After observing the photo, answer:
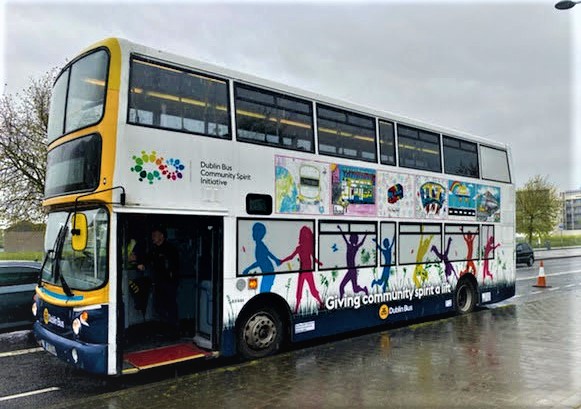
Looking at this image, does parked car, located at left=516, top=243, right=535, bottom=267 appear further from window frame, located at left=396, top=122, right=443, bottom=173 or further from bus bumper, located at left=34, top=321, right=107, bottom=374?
bus bumper, located at left=34, top=321, right=107, bottom=374

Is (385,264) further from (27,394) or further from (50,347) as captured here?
(27,394)

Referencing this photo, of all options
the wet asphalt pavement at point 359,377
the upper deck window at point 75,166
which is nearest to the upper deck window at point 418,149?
the wet asphalt pavement at point 359,377

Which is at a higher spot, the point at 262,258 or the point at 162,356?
the point at 262,258

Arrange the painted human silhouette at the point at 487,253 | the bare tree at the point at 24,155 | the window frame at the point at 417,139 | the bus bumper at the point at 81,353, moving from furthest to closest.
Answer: the bare tree at the point at 24,155, the painted human silhouette at the point at 487,253, the window frame at the point at 417,139, the bus bumper at the point at 81,353

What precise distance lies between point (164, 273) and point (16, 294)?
10.1 ft

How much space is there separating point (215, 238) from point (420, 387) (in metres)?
3.35

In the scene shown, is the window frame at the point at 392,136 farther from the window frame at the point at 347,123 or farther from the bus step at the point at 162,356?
the bus step at the point at 162,356

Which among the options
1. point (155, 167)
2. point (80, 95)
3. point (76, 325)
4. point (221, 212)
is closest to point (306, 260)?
point (221, 212)

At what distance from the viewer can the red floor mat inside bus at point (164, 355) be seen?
648cm

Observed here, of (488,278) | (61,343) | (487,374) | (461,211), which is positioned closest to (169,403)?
(61,343)

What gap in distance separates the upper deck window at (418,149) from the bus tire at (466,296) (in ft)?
9.35

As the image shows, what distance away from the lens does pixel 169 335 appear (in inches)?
317

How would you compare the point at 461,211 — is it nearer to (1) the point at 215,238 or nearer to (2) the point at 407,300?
(2) the point at 407,300

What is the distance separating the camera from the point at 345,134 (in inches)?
356
